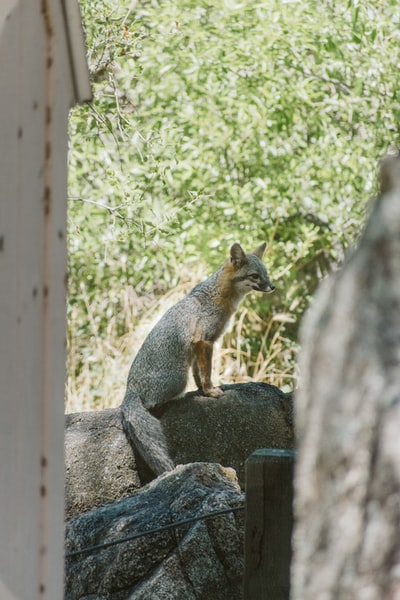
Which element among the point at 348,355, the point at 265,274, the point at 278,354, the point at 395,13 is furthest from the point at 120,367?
the point at 348,355

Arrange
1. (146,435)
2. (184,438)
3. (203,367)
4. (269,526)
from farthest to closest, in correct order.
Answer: (203,367) < (184,438) < (146,435) < (269,526)

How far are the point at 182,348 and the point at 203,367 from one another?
253mm

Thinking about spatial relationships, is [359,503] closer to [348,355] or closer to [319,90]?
[348,355]

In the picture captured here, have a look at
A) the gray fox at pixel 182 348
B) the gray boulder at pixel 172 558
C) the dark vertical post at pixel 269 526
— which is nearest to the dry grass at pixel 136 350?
the gray fox at pixel 182 348

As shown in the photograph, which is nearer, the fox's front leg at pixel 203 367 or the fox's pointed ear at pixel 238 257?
the fox's front leg at pixel 203 367

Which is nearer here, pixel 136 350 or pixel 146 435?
pixel 146 435

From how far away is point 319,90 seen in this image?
10.6 metres

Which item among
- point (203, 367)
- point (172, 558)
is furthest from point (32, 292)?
point (203, 367)

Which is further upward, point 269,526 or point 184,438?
point 184,438

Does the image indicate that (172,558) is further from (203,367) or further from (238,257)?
(238,257)

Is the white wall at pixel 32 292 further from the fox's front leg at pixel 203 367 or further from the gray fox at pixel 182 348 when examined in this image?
the fox's front leg at pixel 203 367

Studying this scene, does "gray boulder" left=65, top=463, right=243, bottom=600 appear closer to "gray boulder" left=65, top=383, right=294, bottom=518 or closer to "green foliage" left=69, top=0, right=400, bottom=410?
"gray boulder" left=65, top=383, right=294, bottom=518

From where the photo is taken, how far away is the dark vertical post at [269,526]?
8.65 feet

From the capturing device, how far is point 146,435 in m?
6.30
